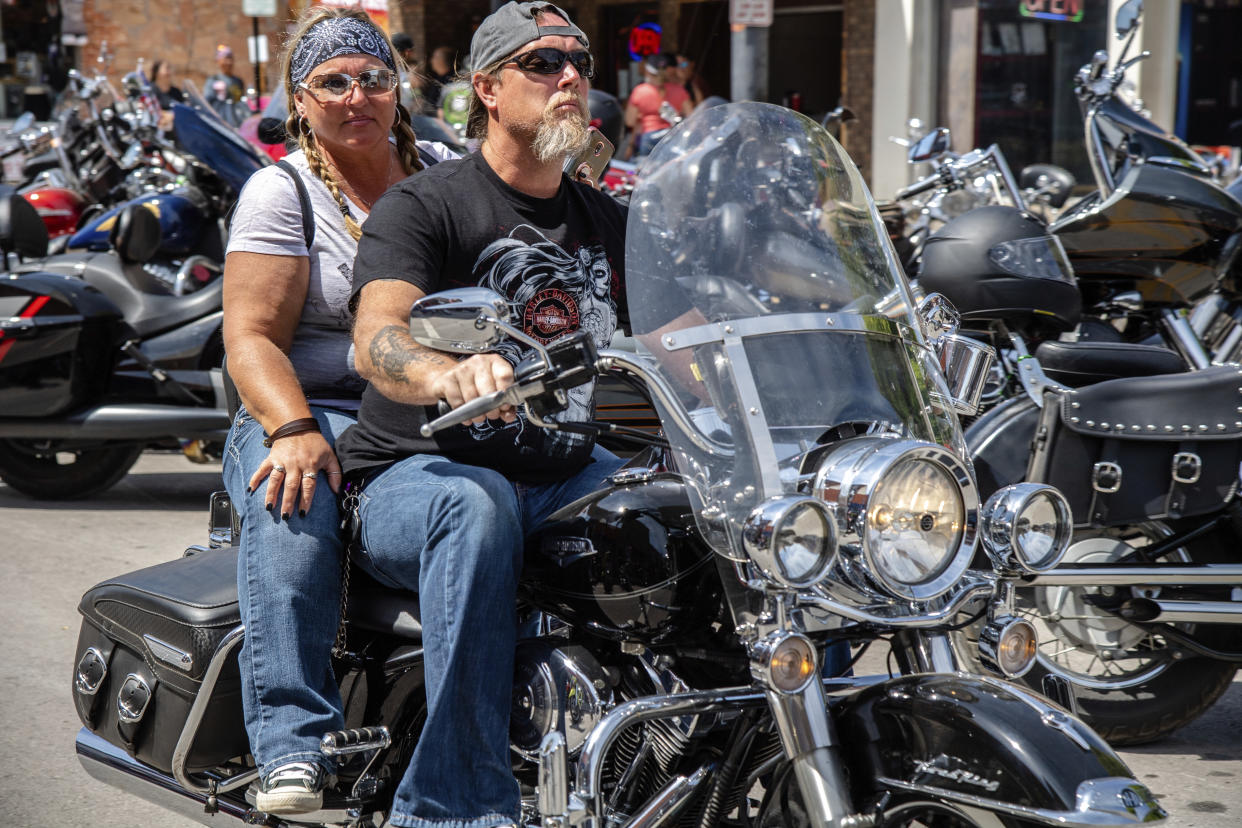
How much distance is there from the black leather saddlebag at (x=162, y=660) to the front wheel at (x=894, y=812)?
1137 mm

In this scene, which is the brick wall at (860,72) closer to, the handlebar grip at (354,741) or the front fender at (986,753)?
the handlebar grip at (354,741)

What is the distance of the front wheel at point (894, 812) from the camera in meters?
1.99

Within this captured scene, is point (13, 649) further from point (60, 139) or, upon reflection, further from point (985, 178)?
point (60, 139)

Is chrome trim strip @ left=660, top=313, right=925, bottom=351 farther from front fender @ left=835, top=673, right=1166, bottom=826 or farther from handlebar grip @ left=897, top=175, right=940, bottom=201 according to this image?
handlebar grip @ left=897, top=175, right=940, bottom=201

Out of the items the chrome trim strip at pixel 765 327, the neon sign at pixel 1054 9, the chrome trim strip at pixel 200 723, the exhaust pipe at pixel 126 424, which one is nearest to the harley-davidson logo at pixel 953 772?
the chrome trim strip at pixel 765 327

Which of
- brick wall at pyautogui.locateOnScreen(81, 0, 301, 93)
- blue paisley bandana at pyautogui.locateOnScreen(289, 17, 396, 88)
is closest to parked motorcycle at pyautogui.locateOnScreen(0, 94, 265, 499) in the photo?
blue paisley bandana at pyautogui.locateOnScreen(289, 17, 396, 88)

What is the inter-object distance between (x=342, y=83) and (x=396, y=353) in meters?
1.06

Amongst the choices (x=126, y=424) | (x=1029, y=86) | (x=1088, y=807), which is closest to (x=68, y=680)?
(x=126, y=424)

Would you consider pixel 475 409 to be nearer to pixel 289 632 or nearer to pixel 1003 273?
pixel 289 632

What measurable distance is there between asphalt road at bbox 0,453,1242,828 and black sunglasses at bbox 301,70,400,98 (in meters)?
1.63

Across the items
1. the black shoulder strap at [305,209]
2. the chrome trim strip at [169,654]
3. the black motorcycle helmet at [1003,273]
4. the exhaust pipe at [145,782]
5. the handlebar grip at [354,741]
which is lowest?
the exhaust pipe at [145,782]

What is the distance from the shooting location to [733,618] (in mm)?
2229

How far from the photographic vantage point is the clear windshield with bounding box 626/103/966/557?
7.13 ft

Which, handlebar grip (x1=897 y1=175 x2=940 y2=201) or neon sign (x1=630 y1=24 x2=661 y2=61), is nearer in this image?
handlebar grip (x1=897 y1=175 x2=940 y2=201)
